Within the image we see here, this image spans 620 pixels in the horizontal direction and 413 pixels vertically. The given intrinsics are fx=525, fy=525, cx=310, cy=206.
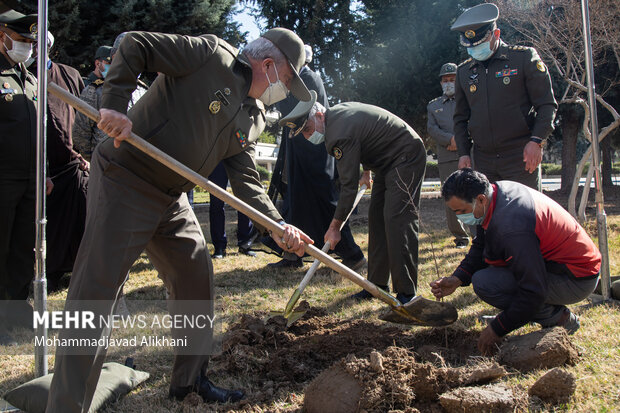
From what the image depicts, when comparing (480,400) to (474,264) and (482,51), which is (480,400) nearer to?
(474,264)

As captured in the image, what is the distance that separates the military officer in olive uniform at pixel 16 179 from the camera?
3.91m

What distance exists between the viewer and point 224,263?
6.30 metres

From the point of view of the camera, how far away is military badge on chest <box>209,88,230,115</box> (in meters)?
2.58

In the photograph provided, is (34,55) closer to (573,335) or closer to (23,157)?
(23,157)

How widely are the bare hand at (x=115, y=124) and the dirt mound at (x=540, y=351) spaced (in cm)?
231

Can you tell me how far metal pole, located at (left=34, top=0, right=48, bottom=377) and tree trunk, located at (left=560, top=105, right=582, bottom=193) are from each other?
1485cm

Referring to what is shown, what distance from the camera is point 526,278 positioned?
9.57 ft

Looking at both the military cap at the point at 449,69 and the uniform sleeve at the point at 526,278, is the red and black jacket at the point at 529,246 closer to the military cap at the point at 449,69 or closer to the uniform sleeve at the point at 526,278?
the uniform sleeve at the point at 526,278

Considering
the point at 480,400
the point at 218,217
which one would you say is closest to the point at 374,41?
the point at 218,217

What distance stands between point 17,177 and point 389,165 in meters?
2.95

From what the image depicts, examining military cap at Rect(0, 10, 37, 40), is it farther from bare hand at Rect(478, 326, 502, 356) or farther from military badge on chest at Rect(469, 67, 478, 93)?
bare hand at Rect(478, 326, 502, 356)

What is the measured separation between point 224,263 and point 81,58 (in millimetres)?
6997

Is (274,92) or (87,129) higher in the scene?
(274,92)

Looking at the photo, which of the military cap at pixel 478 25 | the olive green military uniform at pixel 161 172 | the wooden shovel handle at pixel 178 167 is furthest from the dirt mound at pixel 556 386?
the military cap at pixel 478 25
